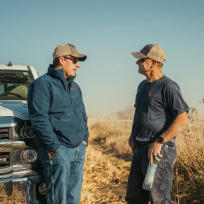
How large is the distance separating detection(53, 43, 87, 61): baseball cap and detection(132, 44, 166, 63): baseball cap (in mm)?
638

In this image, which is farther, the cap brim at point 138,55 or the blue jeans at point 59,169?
the cap brim at point 138,55

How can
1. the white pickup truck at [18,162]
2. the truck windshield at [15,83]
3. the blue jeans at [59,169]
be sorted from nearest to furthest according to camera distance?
the blue jeans at [59,169] → the white pickup truck at [18,162] → the truck windshield at [15,83]

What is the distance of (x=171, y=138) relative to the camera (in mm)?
4160

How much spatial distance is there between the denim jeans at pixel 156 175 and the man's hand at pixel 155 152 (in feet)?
0.26

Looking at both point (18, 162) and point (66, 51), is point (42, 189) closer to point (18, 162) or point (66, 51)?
point (18, 162)

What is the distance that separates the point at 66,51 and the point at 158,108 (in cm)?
121

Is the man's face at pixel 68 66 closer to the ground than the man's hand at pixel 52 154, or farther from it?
farther from it

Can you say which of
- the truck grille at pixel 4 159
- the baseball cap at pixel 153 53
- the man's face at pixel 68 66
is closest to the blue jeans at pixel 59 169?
the truck grille at pixel 4 159

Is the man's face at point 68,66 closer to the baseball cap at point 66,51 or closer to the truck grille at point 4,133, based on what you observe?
the baseball cap at point 66,51

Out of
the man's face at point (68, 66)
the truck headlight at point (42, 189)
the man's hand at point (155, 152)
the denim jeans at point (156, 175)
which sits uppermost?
the man's face at point (68, 66)

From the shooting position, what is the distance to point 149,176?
4.14 m

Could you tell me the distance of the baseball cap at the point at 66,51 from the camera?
14.6 ft

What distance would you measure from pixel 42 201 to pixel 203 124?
3193mm

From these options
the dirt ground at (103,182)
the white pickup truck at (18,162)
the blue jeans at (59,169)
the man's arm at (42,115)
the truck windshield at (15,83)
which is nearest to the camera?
the man's arm at (42,115)
